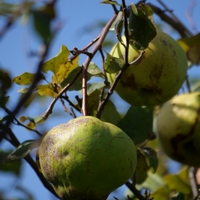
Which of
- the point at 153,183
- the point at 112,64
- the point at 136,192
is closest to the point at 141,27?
the point at 112,64

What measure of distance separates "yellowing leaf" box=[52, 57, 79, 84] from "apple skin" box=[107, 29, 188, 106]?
4.7 inches

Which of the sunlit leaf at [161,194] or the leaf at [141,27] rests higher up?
the leaf at [141,27]

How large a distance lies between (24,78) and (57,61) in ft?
0.38

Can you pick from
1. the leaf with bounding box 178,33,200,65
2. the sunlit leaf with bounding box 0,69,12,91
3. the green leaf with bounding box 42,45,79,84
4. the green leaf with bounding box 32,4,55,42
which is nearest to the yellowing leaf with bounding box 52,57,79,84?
the green leaf with bounding box 42,45,79,84

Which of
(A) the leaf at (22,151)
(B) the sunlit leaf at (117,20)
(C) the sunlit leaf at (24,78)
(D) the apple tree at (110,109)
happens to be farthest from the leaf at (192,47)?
(A) the leaf at (22,151)

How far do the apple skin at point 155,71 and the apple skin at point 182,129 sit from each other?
168 mm

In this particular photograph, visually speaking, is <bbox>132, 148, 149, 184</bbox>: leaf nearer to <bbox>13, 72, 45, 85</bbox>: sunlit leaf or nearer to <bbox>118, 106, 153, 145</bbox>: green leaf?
<bbox>118, 106, 153, 145</bbox>: green leaf

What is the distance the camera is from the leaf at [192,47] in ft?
5.88

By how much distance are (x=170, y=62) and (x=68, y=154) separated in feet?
1.78

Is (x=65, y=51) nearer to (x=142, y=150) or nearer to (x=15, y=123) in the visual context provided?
(x=15, y=123)

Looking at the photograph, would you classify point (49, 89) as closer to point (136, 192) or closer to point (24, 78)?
point (24, 78)

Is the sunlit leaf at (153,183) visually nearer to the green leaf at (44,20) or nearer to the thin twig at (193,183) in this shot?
the thin twig at (193,183)

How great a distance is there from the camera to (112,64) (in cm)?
134

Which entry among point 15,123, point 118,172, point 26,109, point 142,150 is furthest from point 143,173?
point 118,172
